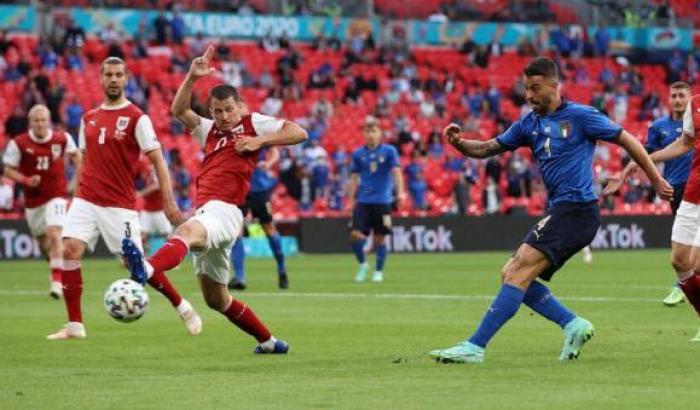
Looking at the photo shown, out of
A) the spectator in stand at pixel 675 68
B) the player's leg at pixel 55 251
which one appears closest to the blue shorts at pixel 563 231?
the player's leg at pixel 55 251

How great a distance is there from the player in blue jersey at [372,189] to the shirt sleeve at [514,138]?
12329mm

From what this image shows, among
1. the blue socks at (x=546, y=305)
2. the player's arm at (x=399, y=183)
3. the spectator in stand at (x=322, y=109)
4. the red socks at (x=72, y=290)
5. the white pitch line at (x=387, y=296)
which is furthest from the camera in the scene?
the spectator in stand at (x=322, y=109)

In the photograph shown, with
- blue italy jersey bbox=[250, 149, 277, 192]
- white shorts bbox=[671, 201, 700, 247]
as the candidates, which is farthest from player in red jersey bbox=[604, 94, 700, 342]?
blue italy jersey bbox=[250, 149, 277, 192]

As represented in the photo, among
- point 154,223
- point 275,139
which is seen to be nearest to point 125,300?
point 275,139

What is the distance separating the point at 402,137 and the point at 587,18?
14701 millimetres

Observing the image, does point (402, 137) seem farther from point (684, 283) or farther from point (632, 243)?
point (684, 283)

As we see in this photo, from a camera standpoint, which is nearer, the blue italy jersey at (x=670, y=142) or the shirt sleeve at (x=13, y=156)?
the blue italy jersey at (x=670, y=142)

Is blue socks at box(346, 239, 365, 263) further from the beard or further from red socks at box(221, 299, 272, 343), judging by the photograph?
red socks at box(221, 299, 272, 343)

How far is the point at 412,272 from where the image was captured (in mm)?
27406

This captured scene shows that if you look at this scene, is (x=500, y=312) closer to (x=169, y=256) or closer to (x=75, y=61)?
(x=169, y=256)

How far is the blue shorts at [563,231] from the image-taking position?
11.1m

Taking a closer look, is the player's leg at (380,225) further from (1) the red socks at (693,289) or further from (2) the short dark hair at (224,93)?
(2) the short dark hair at (224,93)

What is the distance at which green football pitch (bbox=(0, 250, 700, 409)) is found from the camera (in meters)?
9.27

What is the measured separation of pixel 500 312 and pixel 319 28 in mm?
38677
